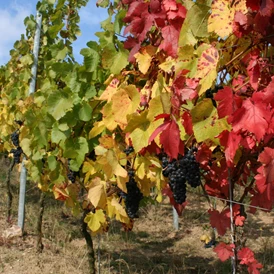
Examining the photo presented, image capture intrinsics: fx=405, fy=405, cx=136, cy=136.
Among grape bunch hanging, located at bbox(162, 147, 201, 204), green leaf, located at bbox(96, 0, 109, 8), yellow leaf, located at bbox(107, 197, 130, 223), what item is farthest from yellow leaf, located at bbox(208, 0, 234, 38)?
green leaf, located at bbox(96, 0, 109, 8)

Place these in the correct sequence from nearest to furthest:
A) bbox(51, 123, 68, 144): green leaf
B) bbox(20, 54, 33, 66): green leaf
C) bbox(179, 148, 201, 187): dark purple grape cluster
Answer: bbox(179, 148, 201, 187): dark purple grape cluster, bbox(51, 123, 68, 144): green leaf, bbox(20, 54, 33, 66): green leaf

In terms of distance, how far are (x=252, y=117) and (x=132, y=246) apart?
4225mm

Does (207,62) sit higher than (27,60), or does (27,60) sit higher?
(27,60)

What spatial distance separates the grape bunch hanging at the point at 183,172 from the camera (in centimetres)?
148

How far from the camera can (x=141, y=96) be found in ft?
5.69

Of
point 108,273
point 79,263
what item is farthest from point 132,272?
point 79,263

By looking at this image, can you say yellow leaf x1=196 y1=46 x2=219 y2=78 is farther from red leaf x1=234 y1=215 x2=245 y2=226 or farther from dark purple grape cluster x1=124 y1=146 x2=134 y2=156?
red leaf x1=234 y1=215 x2=245 y2=226

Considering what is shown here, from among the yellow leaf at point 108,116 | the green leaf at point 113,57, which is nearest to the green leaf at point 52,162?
the green leaf at point 113,57

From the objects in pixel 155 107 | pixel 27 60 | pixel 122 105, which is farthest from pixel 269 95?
pixel 27 60

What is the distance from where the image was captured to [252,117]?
1.16 metres

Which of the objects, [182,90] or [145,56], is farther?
[145,56]

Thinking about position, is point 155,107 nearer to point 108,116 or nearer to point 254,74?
point 254,74

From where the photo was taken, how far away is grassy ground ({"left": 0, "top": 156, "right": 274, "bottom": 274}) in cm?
416

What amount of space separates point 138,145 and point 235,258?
73 cm
